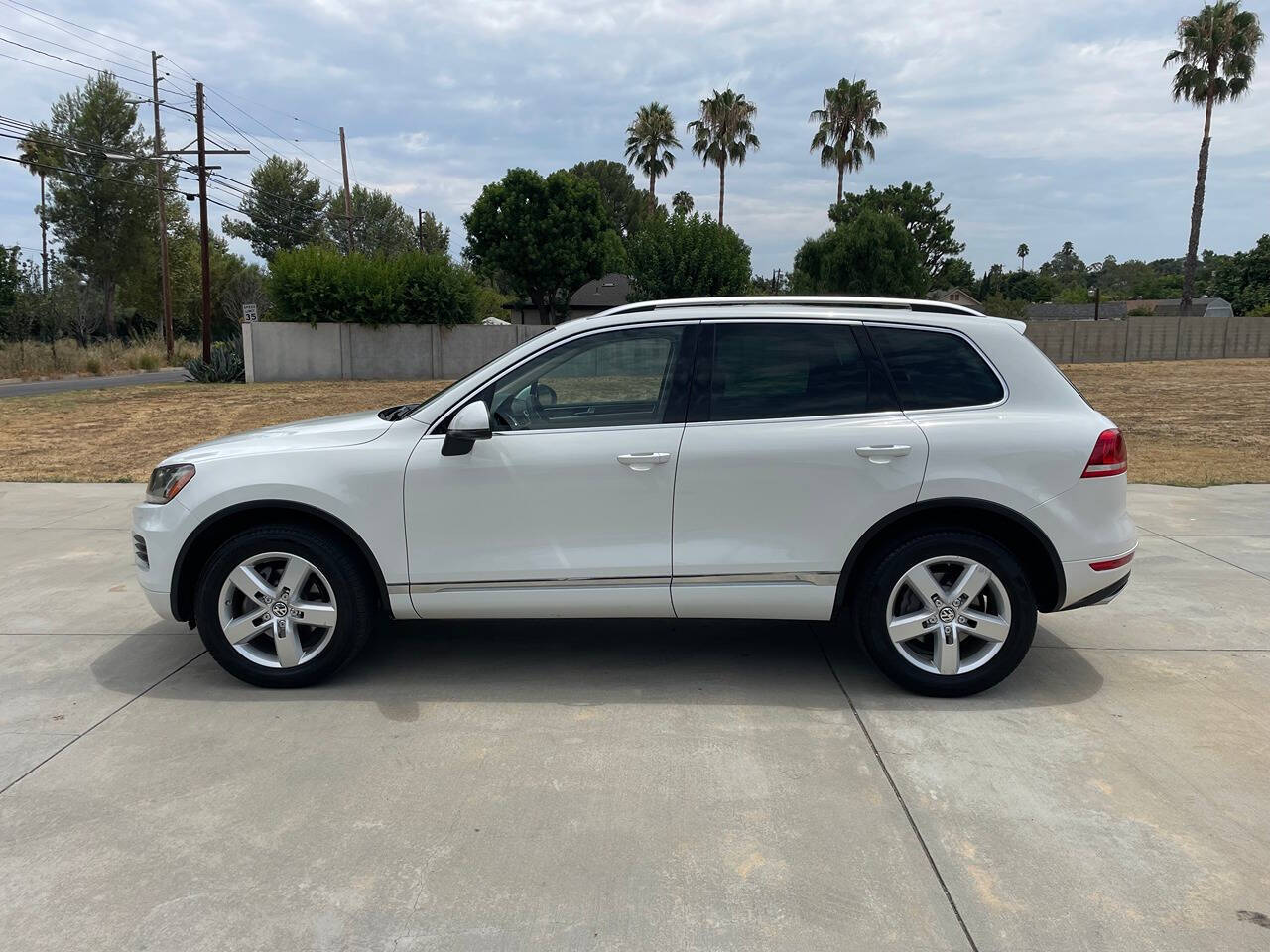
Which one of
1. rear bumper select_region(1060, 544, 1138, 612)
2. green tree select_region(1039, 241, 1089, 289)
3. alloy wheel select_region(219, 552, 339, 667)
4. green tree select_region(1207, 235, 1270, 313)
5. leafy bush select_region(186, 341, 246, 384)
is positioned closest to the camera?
rear bumper select_region(1060, 544, 1138, 612)

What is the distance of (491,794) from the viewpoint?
11.4 ft

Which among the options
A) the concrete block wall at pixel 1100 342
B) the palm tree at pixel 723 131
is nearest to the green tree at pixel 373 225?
the palm tree at pixel 723 131

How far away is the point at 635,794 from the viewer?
3.47 meters

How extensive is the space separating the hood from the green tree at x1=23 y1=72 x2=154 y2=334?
4938cm

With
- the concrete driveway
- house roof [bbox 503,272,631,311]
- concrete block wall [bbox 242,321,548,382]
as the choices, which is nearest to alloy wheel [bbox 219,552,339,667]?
the concrete driveway

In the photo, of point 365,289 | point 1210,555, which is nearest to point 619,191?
point 365,289

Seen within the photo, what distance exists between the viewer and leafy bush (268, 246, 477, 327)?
97.8 feet

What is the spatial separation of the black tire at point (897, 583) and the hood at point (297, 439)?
2.41 meters

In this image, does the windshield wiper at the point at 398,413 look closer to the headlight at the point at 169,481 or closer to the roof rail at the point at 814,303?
the headlight at the point at 169,481

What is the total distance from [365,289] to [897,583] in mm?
28603

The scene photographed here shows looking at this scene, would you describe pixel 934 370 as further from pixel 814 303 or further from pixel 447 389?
pixel 447 389

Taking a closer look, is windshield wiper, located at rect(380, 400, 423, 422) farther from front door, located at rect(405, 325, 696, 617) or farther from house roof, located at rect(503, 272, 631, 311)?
house roof, located at rect(503, 272, 631, 311)

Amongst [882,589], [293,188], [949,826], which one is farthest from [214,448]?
[293,188]

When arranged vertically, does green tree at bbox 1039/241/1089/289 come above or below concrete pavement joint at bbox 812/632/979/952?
above
